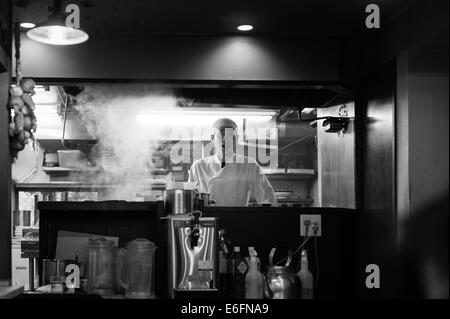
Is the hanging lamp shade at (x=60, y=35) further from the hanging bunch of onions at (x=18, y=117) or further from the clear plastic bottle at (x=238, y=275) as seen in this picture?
the clear plastic bottle at (x=238, y=275)

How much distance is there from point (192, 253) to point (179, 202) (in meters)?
0.25

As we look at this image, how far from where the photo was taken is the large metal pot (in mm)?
2223

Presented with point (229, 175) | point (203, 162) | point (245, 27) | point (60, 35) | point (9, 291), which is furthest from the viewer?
point (203, 162)

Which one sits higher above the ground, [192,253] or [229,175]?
[229,175]

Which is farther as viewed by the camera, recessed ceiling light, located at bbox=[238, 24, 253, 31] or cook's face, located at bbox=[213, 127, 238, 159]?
cook's face, located at bbox=[213, 127, 238, 159]

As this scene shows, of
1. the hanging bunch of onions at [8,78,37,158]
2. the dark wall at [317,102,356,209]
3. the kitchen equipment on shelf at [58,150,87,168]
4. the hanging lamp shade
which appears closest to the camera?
the hanging bunch of onions at [8,78,37,158]

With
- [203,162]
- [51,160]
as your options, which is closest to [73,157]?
[51,160]

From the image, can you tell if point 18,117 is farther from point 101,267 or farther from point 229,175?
point 229,175

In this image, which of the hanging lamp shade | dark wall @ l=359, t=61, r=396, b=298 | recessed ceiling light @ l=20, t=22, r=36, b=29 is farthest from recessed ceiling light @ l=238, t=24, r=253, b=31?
recessed ceiling light @ l=20, t=22, r=36, b=29

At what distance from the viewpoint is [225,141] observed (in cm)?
342

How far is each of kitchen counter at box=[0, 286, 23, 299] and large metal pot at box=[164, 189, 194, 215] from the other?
60 centimetres

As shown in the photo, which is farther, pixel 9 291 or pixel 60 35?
pixel 60 35

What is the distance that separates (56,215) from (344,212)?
137 cm

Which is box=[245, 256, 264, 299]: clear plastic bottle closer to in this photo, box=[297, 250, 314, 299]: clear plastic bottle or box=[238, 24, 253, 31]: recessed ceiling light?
box=[297, 250, 314, 299]: clear plastic bottle
